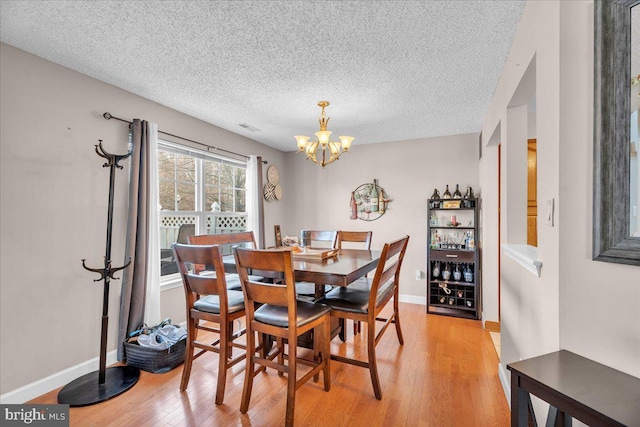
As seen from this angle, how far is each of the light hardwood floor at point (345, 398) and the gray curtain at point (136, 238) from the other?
0.52m

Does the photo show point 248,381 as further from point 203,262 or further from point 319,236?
point 319,236

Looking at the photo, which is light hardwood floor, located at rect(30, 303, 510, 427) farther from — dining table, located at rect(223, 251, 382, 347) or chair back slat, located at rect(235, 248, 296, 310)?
chair back slat, located at rect(235, 248, 296, 310)

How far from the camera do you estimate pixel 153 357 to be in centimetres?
234

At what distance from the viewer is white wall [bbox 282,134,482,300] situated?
4047 millimetres

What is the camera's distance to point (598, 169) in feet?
3.22

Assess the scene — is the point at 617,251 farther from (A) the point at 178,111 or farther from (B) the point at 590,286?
(A) the point at 178,111

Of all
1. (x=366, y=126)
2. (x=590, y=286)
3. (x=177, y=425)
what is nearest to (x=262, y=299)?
(x=177, y=425)

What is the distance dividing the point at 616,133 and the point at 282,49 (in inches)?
69.9

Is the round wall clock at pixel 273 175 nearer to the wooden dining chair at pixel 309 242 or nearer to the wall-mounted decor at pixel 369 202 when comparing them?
the wall-mounted decor at pixel 369 202

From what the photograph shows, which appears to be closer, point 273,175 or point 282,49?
point 282,49

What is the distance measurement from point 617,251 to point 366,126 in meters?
2.97

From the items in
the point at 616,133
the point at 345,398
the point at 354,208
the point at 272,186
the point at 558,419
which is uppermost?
the point at 272,186

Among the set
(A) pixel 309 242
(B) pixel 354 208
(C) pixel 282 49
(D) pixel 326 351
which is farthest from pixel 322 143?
(B) pixel 354 208

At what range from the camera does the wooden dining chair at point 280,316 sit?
1.65 metres
